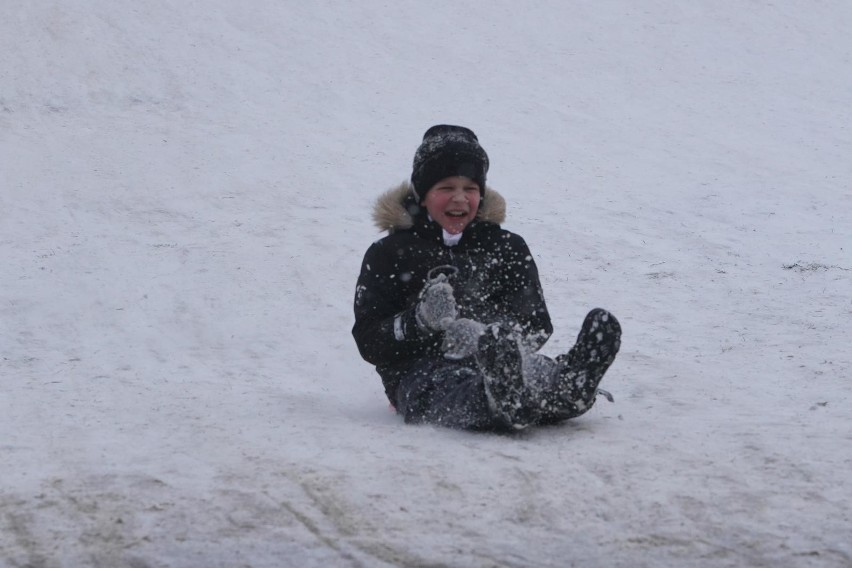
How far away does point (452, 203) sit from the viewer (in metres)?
4.48

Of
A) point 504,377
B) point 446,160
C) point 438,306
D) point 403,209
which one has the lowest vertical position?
point 504,377

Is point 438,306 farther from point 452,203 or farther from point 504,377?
point 452,203

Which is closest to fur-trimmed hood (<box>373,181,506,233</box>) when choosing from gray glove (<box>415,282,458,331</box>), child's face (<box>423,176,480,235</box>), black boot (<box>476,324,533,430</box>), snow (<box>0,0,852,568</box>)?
child's face (<box>423,176,480,235</box>)

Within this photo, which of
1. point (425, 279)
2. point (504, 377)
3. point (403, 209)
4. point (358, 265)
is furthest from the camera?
point (358, 265)

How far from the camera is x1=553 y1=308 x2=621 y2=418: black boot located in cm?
366

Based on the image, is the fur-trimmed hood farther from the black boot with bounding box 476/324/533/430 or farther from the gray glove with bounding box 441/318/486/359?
the black boot with bounding box 476/324/533/430

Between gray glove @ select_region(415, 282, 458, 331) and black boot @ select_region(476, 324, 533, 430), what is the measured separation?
0.33 m

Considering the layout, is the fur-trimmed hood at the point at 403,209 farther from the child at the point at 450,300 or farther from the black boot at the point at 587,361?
the black boot at the point at 587,361

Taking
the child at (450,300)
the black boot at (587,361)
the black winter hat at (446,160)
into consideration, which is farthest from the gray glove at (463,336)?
the black winter hat at (446,160)

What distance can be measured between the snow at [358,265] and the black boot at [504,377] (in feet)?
0.37

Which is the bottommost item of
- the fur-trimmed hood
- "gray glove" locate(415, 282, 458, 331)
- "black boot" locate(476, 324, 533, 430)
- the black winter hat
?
"black boot" locate(476, 324, 533, 430)

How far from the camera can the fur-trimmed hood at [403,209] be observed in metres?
4.56

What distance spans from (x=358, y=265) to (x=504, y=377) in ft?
13.6

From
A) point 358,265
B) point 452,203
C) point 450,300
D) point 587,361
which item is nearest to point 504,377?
point 587,361
